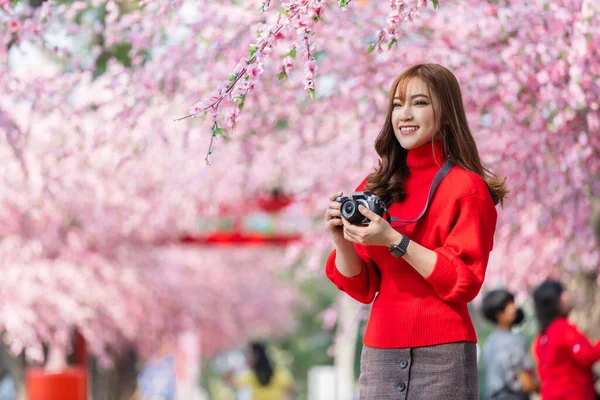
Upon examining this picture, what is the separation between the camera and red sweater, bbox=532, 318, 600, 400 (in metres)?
5.98

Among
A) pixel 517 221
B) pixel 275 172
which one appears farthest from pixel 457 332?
pixel 275 172

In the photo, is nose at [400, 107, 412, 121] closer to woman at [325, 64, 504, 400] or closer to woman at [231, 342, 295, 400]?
woman at [325, 64, 504, 400]

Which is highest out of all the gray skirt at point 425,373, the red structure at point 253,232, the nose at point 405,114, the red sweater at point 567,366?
the red structure at point 253,232

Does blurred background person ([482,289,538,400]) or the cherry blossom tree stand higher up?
the cherry blossom tree

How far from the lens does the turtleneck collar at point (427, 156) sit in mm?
3295

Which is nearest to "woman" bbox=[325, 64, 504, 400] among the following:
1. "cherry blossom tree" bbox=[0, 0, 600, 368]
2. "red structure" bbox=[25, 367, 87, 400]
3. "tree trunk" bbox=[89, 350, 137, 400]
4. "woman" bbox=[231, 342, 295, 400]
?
"cherry blossom tree" bbox=[0, 0, 600, 368]

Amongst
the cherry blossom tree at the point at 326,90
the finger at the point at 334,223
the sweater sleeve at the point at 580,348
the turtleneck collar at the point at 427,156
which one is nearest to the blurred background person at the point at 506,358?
the sweater sleeve at the point at 580,348

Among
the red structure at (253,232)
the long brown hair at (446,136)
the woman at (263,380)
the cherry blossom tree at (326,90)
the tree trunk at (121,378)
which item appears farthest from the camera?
the tree trunk at (121,378)

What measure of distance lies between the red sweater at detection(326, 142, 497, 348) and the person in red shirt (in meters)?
2.98

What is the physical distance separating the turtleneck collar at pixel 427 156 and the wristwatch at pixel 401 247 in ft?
1.12

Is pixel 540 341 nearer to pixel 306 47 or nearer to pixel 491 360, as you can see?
pixel 491 360

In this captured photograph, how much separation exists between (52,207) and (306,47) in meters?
9.68

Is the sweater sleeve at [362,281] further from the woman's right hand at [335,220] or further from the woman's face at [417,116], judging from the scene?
the woman's face at [417,116]

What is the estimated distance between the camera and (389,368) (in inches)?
125
